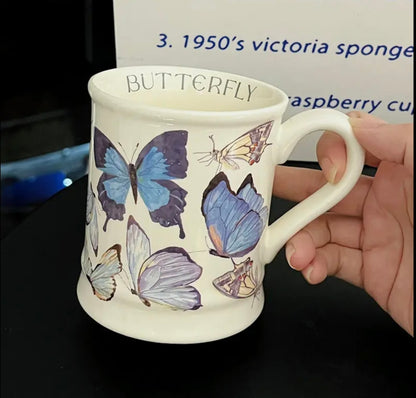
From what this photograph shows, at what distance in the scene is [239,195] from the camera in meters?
0.39

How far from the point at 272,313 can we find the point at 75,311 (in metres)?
0.14

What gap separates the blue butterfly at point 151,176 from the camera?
37cm

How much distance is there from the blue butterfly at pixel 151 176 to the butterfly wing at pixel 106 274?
2cm

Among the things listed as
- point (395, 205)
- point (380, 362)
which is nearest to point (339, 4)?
point (395, 205)

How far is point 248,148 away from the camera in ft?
1.25

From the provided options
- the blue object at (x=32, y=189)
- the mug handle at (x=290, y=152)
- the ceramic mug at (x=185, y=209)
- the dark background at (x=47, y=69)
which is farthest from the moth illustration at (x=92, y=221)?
the blue object at (x=32, y=189)

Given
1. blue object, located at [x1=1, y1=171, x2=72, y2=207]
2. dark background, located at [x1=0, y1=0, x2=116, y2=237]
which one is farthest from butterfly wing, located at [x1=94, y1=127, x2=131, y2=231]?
blue object, located at [x1=1, y1=171, x2=72, y2=207]

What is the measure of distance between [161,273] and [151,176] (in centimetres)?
6

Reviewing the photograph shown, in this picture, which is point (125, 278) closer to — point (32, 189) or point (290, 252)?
point (290, 252)

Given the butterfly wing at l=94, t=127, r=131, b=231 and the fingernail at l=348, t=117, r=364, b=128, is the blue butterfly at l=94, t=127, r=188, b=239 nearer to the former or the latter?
the butterfly wing at l=94, t=127, r=131, b=231

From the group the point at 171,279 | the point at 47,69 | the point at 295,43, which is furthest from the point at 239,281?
the point at 47,69

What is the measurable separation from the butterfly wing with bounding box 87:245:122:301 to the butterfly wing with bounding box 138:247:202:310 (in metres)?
0.02

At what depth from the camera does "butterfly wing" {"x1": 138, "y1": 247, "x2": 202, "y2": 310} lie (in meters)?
0.39

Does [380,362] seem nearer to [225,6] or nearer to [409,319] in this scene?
[409,319]
